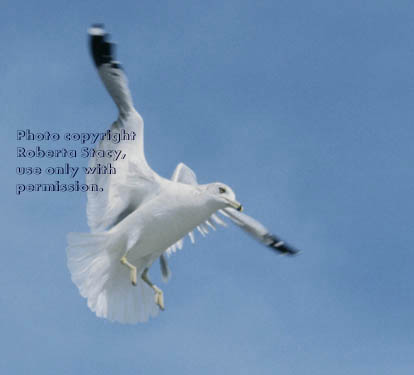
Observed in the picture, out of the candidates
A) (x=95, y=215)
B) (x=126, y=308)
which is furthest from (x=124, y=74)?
(x=126, y=308)

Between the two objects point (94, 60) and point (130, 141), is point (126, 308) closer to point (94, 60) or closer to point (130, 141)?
point (130, 141)

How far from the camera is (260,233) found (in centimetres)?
1393

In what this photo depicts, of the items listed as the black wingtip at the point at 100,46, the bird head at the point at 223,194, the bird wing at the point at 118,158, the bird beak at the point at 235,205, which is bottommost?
the bird beak at the point at 235,205

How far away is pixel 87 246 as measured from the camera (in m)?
Result: 13.5

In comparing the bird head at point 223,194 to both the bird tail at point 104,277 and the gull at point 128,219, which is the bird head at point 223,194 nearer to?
the gull at point 128,219

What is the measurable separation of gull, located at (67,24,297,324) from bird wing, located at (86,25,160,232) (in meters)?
0.01

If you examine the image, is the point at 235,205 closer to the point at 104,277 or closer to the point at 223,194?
the point at 223,194

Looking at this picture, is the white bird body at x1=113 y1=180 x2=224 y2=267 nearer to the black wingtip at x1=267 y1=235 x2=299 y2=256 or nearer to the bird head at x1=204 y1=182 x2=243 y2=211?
the bird head at x1=204 y1=182 x2=243 y2=211

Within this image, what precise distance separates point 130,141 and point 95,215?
3.10 ft

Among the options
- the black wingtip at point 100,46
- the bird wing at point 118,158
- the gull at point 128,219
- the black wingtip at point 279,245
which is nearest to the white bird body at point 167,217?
the gull at point 128,219

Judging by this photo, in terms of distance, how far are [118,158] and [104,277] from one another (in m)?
1.34

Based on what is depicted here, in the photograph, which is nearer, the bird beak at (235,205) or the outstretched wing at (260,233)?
the bird beak at (235,205)

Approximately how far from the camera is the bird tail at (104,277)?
13.5 m

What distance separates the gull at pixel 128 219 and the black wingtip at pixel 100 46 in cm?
1
